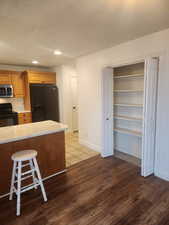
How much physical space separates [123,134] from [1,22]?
3132mm

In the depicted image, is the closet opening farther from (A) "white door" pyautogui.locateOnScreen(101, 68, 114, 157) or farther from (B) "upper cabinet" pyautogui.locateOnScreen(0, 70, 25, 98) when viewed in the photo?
(B) "upper cabinet" pyautogui.locateOnScreen(0, 70, 25, 98)

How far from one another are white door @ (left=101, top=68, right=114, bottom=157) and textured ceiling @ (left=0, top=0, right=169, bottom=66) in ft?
2.17

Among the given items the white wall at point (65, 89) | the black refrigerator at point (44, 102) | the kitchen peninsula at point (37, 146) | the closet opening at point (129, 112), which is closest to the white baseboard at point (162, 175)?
the closet opening at point (129, 112)

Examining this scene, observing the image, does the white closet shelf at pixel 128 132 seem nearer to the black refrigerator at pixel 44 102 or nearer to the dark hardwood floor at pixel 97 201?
the dark hardwood floor at pixel 97 201

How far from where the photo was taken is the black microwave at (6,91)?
14.3 ft

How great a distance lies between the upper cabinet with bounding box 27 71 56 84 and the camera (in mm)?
4680

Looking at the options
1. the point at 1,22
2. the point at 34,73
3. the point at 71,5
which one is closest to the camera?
the point at 71,5

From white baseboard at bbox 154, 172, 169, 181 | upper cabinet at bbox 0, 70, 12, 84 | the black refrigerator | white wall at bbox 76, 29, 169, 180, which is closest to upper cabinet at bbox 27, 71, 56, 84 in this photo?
the black refrigerator

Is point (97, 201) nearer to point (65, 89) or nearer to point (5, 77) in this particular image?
point (65, 89)

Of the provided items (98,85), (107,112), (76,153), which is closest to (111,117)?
(107,112)

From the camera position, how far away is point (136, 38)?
264 centimetres

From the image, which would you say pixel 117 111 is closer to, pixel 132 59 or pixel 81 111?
pixel 81 111

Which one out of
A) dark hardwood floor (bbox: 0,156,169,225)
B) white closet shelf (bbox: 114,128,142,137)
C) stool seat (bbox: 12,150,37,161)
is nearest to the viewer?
dark hardwood floor (bbox: 0,156,169,225)

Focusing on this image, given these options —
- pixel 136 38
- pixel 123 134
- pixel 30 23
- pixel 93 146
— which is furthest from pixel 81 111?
pixel 30 23
